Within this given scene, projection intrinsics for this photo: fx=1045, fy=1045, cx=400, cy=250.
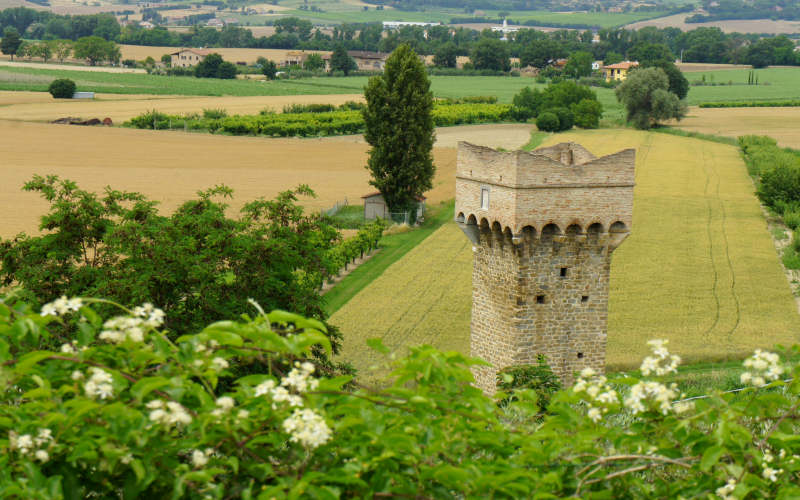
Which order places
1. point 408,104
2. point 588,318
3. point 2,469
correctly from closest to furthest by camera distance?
point 2,469
point 588,318
point 408,104

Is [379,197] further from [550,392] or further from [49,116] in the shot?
[49,116]

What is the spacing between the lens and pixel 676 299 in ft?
124

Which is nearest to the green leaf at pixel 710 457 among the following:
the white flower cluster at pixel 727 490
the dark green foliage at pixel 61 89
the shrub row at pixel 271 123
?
the white flower cluster at pixel 727 490

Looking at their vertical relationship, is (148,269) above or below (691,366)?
above

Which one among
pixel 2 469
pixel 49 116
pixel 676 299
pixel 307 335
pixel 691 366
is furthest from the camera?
pixel 49 116

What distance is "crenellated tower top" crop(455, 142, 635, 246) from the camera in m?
23.1

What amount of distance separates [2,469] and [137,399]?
957 mm

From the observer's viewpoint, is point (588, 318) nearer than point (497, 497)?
No

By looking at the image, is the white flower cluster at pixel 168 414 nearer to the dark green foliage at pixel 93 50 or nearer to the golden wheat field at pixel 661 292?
the golden wheat field at pixel 661 292

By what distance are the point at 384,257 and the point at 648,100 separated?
66120 millimetres

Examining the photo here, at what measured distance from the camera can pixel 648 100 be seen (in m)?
106

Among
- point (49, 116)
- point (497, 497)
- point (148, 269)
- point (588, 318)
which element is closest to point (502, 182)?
point (588, 318)

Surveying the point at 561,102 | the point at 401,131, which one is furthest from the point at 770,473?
the point at 561,102

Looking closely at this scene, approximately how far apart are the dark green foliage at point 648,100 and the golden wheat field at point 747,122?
267 cm
